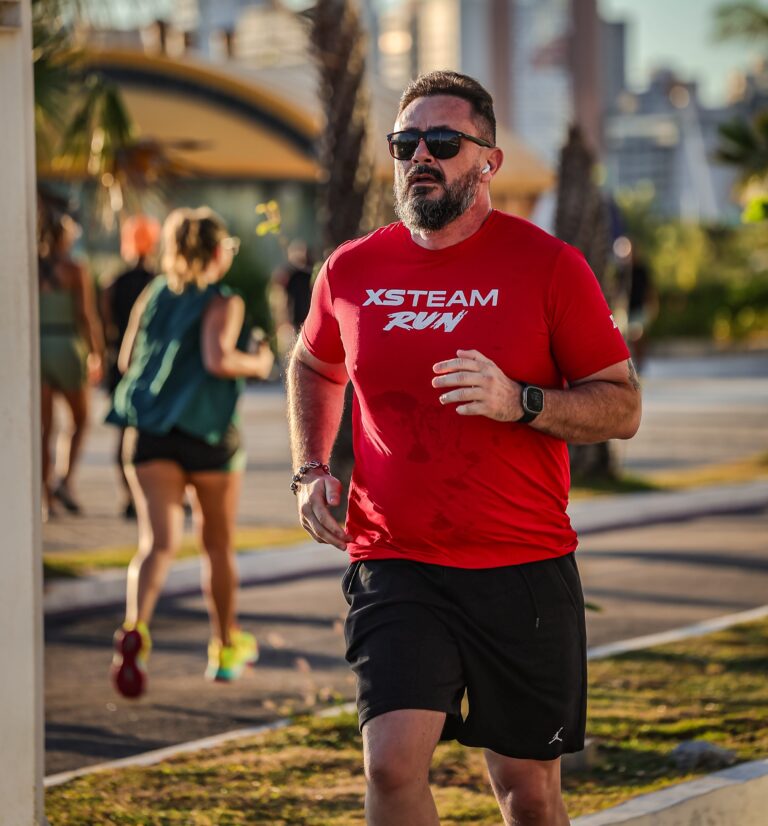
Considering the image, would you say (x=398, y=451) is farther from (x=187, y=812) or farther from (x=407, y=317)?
(x=187, y=812)

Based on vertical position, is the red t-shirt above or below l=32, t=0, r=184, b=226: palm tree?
below

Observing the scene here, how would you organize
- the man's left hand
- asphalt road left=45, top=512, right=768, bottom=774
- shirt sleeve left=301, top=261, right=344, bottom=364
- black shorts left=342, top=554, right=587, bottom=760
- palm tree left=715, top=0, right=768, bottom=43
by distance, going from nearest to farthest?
the man's left hand, black shorts left=342, top=554, right=587, bottom=760, shirt sleeve left=301, top=261, right=344, bottom=364, asphalt road left=45, top=512, right=768, bottom=774, palm tree left=715, top=0, right=768, bottom=43

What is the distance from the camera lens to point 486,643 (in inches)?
150

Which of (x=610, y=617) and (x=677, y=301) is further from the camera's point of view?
(x=677, y=301)

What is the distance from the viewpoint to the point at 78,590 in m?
9.19

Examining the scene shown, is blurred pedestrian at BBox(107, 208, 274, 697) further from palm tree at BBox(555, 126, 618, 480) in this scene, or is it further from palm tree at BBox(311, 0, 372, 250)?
palm tree at BBox(555, 126, 618, 480)

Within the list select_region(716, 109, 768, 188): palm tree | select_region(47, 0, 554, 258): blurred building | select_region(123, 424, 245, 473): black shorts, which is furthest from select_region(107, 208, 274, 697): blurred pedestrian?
select_region(47, 0, 554, 258): blurred building

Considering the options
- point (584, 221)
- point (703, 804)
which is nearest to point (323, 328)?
point (703, 804)

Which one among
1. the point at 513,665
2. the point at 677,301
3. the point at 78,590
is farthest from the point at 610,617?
the point at 677,301

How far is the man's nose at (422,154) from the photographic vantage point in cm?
388

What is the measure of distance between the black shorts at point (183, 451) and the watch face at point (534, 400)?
3.60 metres

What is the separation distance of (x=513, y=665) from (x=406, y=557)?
1.11 ft

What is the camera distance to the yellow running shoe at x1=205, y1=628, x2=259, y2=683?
729 centimetres

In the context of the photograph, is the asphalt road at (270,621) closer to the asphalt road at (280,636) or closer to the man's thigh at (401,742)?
the asphalt road at (280,636)
